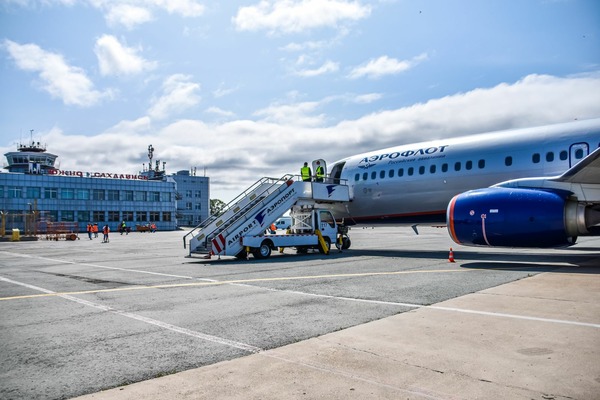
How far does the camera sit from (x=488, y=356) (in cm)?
528

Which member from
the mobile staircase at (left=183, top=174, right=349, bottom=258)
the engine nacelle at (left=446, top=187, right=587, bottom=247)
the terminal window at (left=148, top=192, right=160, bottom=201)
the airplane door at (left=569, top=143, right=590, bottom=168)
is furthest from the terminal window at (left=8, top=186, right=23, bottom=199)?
the airplane door at (left=569, top=143, right=590, bottom=168)

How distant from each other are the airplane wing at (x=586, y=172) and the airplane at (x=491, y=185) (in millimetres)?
25

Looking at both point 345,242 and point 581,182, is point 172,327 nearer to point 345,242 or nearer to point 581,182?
point 581,182

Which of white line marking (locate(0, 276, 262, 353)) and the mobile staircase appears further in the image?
the mobile staircase

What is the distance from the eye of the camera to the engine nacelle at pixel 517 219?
13.2m

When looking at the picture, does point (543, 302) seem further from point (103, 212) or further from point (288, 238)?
point (103, 212)

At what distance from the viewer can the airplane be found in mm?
13383

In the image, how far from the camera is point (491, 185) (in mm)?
17297

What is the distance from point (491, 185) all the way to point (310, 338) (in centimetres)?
1346

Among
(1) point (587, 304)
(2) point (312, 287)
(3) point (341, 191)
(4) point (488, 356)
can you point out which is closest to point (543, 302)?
(1) point (587, 304)

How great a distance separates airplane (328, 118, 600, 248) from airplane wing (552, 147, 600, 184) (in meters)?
0.03

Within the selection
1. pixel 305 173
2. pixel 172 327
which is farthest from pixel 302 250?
pixel 172 327

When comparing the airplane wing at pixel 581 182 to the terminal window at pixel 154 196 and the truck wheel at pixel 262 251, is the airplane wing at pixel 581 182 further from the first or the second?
the terminal window at pixel 154 196

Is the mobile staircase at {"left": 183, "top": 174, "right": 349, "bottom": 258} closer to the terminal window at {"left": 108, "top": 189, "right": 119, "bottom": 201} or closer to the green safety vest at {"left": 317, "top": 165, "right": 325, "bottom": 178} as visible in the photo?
the green safety vest at {"left": 317, "top": 165, "right": 325, "bottom": 178}
